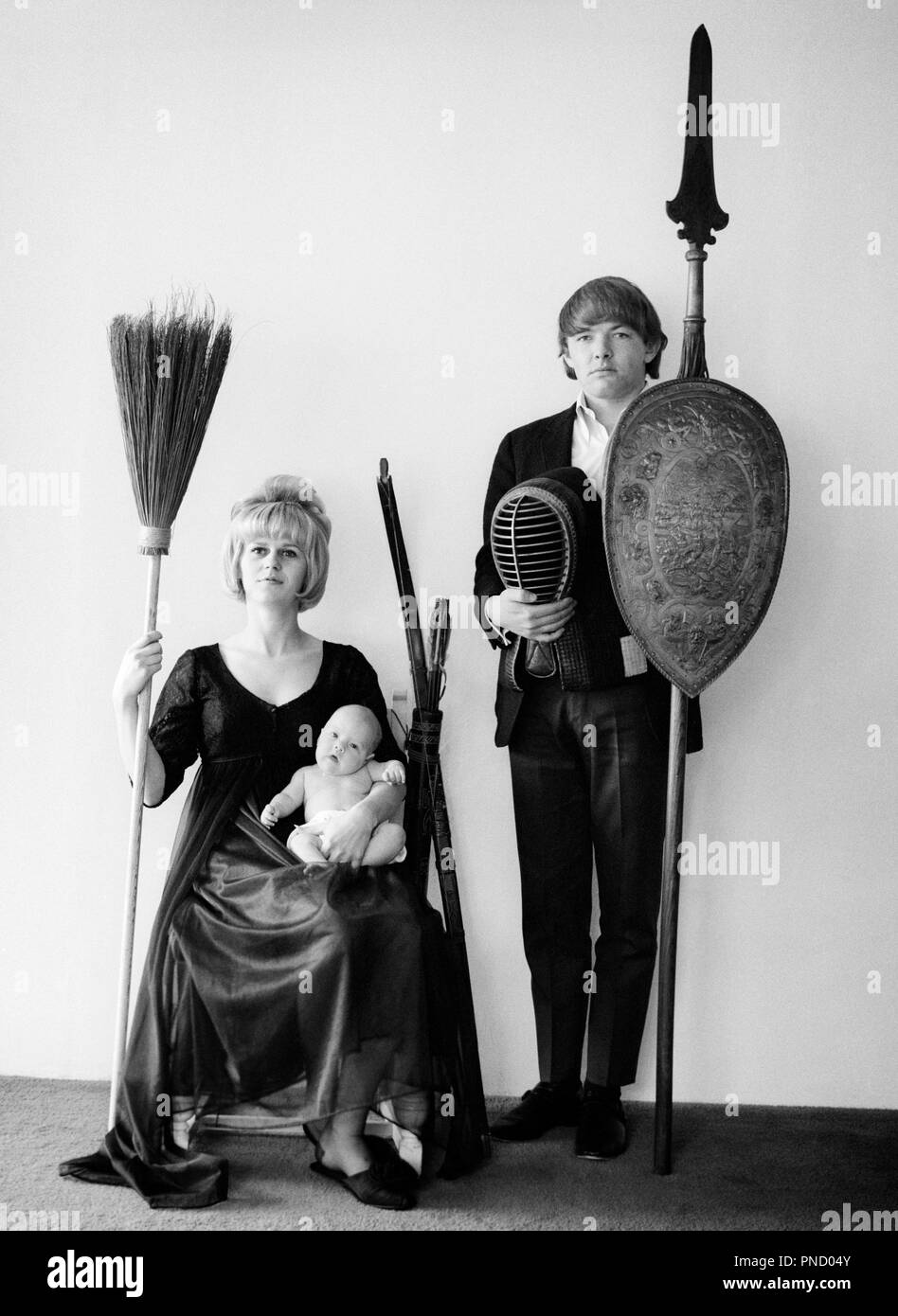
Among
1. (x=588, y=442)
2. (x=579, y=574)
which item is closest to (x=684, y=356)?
(x=588, y=442)

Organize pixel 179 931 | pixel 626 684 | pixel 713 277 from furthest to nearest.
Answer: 1. pixel 713 277
2. pixel 626 684
3. pixel 179 931

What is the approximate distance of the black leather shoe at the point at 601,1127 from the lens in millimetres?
2211

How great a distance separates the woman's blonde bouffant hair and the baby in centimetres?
29

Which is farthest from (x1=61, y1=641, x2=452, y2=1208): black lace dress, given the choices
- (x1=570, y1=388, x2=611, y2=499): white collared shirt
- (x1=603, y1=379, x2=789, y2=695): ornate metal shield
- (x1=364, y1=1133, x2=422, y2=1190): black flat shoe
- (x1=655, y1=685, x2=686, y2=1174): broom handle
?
(x1=570, y1=388, x2=611, y2=499): white collared shirt

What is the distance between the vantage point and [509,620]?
87.2 inches

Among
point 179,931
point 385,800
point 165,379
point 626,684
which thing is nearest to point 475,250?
point 165,379

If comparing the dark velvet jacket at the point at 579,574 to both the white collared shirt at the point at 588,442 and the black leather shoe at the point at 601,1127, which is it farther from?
the black leather shoe at the point at 601,1127

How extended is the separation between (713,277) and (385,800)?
1.31 meters

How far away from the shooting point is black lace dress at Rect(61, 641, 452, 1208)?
6.49 feet

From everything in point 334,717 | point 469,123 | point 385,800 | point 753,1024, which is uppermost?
point 469,123

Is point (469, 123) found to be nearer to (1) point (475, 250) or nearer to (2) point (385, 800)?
(1) point (475, 250)

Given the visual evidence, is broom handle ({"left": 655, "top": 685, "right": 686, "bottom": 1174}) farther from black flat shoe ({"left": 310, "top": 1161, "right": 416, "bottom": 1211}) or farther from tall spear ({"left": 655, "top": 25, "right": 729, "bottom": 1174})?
black flat shoe ({"left": 310, "top": 1161, "right": 416, "bottom": 1211})

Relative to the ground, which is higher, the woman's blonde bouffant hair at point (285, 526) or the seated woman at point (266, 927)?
the woman's blonde bouffant hair at point (285, 526)

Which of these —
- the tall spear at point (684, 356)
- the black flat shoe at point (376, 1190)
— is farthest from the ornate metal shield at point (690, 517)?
the black flat shoe at point (376, 1190)
